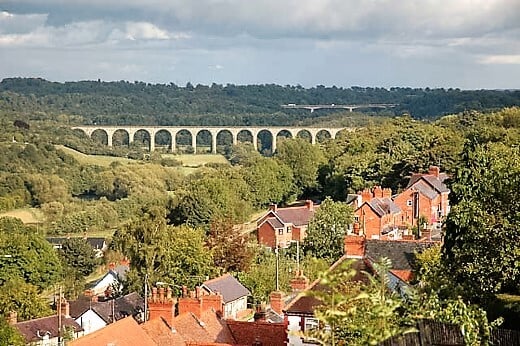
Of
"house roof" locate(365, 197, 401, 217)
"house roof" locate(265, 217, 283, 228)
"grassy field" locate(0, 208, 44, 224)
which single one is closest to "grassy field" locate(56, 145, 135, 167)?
"grassy field" locate(0, 208, 44, 224)

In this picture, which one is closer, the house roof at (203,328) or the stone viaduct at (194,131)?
the house roof at (203,328)

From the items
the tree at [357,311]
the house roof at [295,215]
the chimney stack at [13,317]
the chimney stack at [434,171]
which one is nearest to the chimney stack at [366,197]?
the house roof at [295,215]

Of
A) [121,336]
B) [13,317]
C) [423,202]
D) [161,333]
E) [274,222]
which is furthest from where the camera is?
[274,222]

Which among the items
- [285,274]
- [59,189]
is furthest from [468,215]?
[59,189]

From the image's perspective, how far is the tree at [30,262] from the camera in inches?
1977

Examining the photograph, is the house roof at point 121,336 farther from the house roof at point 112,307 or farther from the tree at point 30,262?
the tree at point 30,262

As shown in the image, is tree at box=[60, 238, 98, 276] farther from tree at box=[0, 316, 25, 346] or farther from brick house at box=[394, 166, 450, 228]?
tree at box=[0, 316, 25, 346]

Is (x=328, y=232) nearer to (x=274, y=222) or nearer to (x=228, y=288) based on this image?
(x=228, y=288)

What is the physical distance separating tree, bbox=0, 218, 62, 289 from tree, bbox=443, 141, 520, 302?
33.0m

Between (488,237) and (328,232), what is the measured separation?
22.6 meters

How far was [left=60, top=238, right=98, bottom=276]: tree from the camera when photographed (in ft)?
184

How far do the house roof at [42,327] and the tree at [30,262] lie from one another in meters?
14.2

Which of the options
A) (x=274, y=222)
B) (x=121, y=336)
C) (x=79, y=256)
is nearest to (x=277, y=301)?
(x=121, y=336)

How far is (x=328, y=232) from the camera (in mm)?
43312
